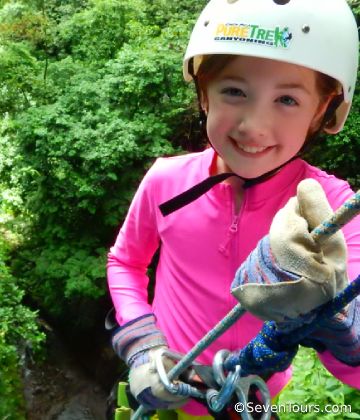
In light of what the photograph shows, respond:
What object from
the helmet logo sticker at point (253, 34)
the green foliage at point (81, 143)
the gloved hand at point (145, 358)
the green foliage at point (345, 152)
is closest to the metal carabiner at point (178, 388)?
the gloved hand at point (145, 358)

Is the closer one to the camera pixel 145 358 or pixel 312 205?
pixel 312 205

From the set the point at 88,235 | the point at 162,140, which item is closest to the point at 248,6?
the point at 162,140

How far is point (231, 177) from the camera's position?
4.07 feet

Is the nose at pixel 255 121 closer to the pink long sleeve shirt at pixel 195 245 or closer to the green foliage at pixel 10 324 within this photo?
the pink long sleeve shirt at pixel 195 245

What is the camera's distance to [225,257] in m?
1.18

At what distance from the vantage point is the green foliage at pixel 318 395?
1.60m

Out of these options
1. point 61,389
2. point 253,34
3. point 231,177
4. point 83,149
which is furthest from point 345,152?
point 253,34

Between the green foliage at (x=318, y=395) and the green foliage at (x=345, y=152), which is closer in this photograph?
the green foliage at (x=318, y=395)

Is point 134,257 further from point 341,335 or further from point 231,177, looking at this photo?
point 341,335

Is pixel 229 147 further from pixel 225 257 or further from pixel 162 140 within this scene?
pixel 162 140

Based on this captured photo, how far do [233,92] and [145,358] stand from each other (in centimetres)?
62

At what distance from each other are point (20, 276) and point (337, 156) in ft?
12.4

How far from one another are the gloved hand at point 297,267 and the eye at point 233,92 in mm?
382

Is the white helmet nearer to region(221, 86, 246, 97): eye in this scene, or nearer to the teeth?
region(221, 86, 246, 97): eye
